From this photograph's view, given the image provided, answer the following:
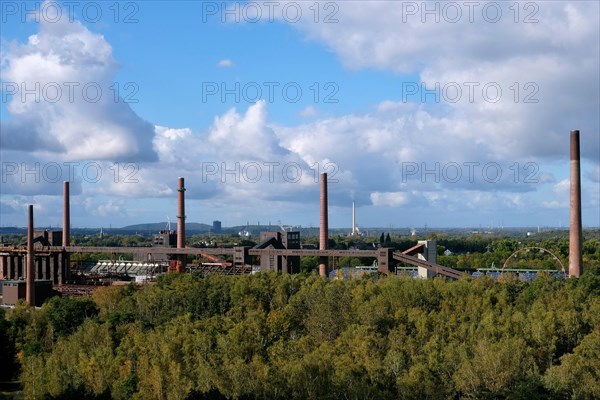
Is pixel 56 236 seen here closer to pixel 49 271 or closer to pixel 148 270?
pixel 49 271

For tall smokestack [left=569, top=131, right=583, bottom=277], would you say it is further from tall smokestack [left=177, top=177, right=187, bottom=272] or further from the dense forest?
tall smokestack [left=177, top=177, right=187, bottom=272]

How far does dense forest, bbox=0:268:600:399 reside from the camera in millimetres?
29797

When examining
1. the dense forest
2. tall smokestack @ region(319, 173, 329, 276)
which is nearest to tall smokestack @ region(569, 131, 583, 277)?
the dense forest

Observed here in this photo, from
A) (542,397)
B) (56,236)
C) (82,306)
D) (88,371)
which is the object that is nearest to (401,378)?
(542,397)

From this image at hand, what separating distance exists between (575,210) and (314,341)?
2692 centimetres

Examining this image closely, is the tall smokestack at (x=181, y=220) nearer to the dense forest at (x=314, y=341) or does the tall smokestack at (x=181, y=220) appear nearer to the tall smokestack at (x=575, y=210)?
the dense forest at (x=314, y=341)

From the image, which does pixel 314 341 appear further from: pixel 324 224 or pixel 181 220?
pixel 181 220

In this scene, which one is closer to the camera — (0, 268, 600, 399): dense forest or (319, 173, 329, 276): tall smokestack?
(0, 268, 600, 399): dense forest

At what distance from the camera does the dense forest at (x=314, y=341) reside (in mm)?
29797

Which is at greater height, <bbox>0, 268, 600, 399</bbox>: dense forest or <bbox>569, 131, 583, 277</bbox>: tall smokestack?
<bbox>569, 131, 583, 277</bbox>: tall smokestack

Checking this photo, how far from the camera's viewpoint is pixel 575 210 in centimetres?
5450

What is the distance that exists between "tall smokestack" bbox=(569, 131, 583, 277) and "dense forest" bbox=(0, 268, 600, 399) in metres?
4.39

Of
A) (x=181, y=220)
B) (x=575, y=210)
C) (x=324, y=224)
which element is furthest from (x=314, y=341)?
(x=181, y=220)

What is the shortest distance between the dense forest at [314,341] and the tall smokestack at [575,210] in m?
4.39
